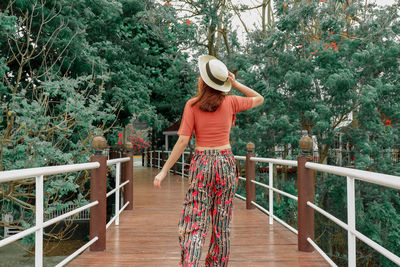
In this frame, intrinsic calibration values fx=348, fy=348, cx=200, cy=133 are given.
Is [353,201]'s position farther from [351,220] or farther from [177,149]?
[177,149]

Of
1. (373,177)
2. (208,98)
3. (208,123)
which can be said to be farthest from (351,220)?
(208,98)

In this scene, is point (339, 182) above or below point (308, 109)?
below

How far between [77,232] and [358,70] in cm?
1043

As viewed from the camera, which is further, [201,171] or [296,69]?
[296,69]

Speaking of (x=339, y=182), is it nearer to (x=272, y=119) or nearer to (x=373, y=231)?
(x=373, y=231)

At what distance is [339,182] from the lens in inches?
394

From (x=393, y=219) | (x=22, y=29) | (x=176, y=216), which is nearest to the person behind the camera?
(x=176, y=216)

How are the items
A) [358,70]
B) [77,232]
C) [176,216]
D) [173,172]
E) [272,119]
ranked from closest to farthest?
[176,216]
[358,70]
[272,119]
[77,232]
[173,172]

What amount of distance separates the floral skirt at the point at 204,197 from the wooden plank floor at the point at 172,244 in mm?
1010

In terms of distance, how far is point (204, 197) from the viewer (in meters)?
2.34

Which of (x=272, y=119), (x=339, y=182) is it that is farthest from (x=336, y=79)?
(x=339, y=182)

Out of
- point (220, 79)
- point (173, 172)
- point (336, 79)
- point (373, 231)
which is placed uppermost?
point (336, 79)

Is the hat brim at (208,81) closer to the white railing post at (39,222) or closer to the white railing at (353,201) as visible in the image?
the white railing at (353,201)

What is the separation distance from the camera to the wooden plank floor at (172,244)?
325cm
